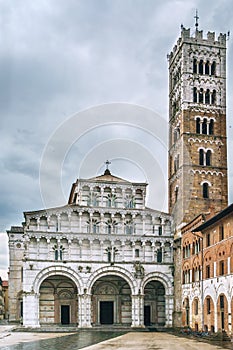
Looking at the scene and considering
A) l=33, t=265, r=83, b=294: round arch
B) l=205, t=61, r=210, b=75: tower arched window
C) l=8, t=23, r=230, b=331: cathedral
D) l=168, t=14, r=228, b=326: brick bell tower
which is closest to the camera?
l=33, t=265, r=83, b=294: round arch

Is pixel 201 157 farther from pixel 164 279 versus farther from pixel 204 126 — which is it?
pixel 164 279

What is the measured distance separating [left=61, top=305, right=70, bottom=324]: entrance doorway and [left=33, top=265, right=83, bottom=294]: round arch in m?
3.50

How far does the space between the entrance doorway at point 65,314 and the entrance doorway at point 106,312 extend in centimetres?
315

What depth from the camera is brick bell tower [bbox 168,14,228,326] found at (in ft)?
169

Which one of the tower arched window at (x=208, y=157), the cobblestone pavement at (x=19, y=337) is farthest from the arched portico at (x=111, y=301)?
the tower arched window at (x=208, y=157)

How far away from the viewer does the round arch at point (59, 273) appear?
4884cm

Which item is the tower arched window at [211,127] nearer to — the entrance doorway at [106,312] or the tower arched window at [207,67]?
the tower arched window at [207,67]

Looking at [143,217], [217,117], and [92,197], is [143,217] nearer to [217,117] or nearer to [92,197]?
[92,197]

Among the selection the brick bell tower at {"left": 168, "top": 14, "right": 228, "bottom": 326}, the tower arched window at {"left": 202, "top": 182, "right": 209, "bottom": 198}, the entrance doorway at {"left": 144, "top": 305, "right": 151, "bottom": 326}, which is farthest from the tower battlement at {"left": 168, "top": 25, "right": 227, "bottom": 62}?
the entrance doorway at {"left": 144, "top": 305, "right": 151, "bottom": 326}

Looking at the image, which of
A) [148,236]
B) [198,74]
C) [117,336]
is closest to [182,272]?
[148,236]

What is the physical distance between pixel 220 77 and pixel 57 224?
2187 centimetres

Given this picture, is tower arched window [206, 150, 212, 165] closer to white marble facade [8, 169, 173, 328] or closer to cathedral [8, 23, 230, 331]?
cathedral [8, 23, 230, 331]

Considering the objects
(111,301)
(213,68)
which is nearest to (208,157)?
(213,68)

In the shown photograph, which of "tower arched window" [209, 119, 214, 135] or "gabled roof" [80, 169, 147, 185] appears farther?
"tower arched window" [209, 119, 214, 135]
